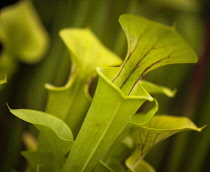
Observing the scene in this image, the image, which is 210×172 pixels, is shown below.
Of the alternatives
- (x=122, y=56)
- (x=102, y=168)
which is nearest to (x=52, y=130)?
(x=102, y=168)

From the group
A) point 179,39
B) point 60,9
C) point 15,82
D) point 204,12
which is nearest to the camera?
point 179,39

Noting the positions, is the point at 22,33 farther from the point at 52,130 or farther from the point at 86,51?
the point at 52,130

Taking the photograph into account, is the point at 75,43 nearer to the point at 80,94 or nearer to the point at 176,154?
the point at 80,94

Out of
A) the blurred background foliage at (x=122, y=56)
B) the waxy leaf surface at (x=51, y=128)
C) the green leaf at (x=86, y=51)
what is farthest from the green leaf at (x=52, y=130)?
the blurred background foliage at (x=122, y=56)

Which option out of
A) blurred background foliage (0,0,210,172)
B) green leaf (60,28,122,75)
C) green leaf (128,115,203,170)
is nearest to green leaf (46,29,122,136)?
green leaf (60,28,122,75)

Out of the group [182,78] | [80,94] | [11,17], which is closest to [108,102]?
[80,94]

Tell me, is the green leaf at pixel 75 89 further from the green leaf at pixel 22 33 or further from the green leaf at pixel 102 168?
the green leaf at pixel 22 33
